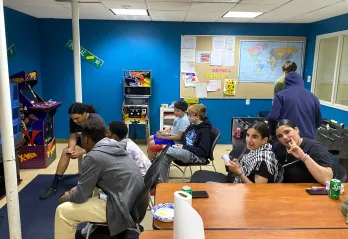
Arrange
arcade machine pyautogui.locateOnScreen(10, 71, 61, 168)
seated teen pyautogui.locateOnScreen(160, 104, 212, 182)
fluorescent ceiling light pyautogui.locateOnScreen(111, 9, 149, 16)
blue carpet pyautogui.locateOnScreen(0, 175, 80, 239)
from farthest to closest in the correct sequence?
fluorescent ceiling light pyautogui.locateOnScreen(111, 9, 149, 16) → arcade machine pyautogui.locateOnScreen(10, 71, 61, 168) → seated teen pyautogui.locateOnScreen(160, 104, 212, 182) → blue carpet pyautogui.locateOnScreen(0, 175, 80, 239)

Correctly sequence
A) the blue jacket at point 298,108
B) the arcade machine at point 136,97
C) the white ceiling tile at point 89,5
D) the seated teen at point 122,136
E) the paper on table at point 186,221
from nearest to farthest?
the paper on table at point 186,221 < the seated teen at point 122,136 < the blue jacket at point 298,108 < the white ceiling tile at point 89,5 < the arcade machine at point 136,97

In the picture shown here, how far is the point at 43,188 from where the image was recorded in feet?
12.1

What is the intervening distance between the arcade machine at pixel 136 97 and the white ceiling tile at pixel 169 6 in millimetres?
1474

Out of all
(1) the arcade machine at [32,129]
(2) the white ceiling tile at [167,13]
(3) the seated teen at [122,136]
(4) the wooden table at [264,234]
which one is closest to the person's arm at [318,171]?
(4) the wooden table at [264,234]

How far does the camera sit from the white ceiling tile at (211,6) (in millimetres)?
3883

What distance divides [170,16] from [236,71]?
1627mm

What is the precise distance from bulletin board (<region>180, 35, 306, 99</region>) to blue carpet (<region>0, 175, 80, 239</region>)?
2.87m

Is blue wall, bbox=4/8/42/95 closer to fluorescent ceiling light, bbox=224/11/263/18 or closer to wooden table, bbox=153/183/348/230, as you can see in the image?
fluorescent ceiling light, bbox=224/11/263/18

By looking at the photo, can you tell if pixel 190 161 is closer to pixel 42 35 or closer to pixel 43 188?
pixel 43 188

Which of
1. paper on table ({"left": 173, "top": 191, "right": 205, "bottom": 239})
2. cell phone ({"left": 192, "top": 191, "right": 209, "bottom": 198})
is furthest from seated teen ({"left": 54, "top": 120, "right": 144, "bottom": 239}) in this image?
paper on table ({"left": 173, "top": 191, "right": 205, "bottom": 239})

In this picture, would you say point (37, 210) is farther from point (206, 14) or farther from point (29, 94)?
point (206, 14)

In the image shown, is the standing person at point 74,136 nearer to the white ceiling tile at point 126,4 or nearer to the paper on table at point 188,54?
the white ceiling tile at point 126,4

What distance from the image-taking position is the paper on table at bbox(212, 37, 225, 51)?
5.49m

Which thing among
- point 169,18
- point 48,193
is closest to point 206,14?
point 169,18
